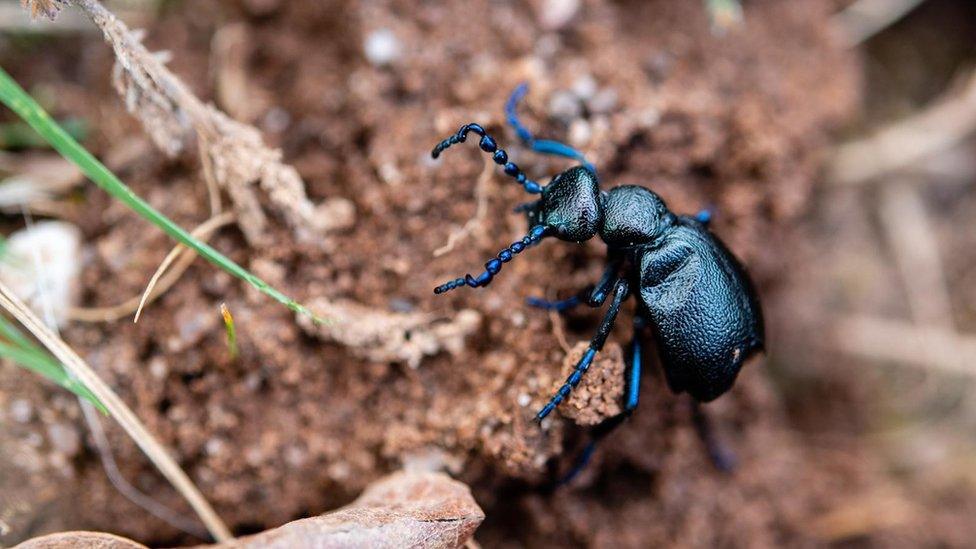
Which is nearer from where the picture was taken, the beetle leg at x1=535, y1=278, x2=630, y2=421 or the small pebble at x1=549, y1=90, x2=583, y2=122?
the beetle leg at x1=535, y1=278, x2=630, y2=421

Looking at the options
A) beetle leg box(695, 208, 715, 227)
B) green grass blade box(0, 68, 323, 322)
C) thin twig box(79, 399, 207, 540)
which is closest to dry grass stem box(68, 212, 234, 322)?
thin twig box(79, 399, 207, 540)

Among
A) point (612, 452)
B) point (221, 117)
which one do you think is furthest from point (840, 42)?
point (221, 117)

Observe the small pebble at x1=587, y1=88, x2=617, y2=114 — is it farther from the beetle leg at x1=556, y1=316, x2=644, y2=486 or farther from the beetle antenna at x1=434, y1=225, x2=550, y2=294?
the beetle leg at x1=556, y1=316, x2=644, y2=486

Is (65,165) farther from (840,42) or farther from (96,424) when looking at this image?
(840,42)

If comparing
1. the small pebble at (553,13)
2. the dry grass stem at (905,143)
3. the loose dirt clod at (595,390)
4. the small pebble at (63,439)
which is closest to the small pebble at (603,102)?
the small pebble at (553,13)

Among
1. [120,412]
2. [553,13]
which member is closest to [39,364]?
[120,412]

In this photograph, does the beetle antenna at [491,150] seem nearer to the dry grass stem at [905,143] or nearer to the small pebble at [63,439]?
the small pebble at [63,439]
